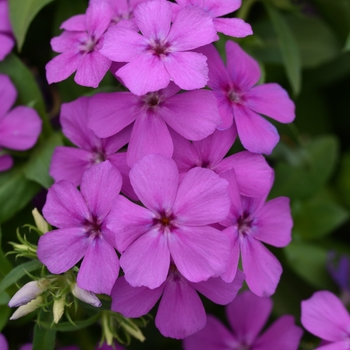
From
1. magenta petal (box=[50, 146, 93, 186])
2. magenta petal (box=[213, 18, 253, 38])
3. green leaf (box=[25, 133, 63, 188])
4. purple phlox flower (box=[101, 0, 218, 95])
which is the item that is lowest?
green leaf (box=[25, 133, 63, 188])

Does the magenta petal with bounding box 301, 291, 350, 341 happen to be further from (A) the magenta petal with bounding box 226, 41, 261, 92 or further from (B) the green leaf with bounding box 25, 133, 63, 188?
(B) the green leaf with bounding box 25, 133, 63, 188

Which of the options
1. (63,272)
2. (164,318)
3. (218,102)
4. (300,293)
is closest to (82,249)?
(63,272)

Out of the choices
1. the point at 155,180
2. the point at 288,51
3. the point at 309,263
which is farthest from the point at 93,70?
the point at 309,263

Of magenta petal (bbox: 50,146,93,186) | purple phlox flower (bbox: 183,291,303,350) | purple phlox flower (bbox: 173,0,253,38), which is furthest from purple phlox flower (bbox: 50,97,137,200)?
purple phlox flower (bbox: 183,291,303,350)

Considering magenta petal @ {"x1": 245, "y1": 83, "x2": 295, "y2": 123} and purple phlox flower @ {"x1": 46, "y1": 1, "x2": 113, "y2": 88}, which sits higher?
purple phlox flower @ {"x1": 46, "y1": 1, "x2": 113, "y2": 88}

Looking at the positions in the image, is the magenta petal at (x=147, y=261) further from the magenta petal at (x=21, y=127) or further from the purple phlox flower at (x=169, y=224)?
the magenta petal at (x=21, y=127)

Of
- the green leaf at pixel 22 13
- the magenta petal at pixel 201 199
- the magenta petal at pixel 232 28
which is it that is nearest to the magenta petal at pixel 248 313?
the magenta petal at pixel 201 199

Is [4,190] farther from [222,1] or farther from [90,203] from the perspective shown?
[222,1]
